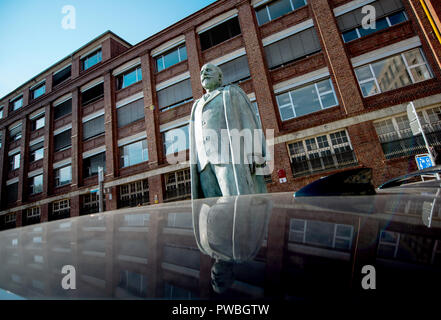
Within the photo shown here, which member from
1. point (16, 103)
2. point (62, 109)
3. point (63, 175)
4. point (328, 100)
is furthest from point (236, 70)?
point (16, 103)

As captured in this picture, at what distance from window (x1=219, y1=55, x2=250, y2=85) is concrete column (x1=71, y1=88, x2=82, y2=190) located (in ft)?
34.8

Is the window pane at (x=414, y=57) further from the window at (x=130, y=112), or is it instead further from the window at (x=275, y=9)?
the window at (x=130, y=112)

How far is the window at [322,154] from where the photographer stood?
8586mm

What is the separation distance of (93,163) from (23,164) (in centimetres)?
766

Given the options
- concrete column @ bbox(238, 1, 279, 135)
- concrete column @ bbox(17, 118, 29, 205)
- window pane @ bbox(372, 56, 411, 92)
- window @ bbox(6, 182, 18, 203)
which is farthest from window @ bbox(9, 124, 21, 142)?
window pane @ bbox(372, 56, 411, 92)

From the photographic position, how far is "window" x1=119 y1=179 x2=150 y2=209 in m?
11.5

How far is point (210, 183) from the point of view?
2508mm

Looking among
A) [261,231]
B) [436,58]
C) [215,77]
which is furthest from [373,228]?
[436,58]

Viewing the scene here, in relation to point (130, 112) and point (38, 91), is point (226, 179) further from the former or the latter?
point (38, 91)

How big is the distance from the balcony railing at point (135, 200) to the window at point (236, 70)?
296 inches

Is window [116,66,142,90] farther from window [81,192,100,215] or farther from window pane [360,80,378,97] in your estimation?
window pane [360,80,378,97]
